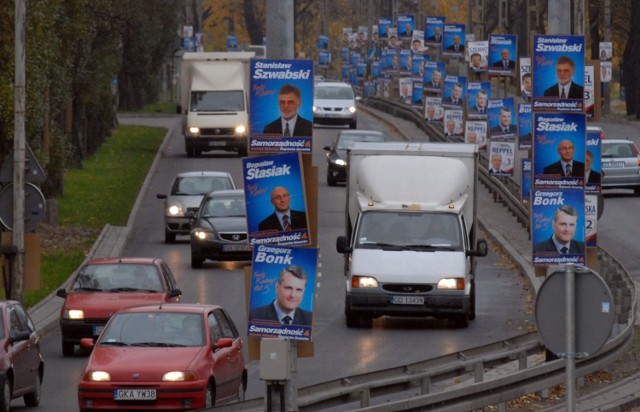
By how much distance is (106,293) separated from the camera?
26.1 metres

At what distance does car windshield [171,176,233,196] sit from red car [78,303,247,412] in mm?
23634

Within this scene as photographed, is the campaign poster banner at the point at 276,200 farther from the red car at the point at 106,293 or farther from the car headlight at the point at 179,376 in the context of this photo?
the red car at the point at 106,293

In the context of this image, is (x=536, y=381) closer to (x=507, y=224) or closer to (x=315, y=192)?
(x=315, y=192)

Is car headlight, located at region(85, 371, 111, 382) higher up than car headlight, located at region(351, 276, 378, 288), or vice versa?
car headlight, located at region(351, 276, 378, 288)

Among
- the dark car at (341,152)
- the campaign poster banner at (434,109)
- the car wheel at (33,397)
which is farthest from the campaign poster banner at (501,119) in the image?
the car wheel at (33,397)

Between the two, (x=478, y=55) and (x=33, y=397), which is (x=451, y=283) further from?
(x=478, y=55)

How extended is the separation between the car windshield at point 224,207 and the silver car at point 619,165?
15927 millimetres

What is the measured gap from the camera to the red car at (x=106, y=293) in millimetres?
25484

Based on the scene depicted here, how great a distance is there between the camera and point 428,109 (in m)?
66.5

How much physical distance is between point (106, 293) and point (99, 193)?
88.7 ft

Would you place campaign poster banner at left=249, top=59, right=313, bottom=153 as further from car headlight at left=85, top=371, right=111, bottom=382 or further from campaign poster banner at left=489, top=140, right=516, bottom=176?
campaign poster banner at left=489, top=140, right=516, bottom=176

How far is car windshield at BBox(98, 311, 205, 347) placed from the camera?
19172mm

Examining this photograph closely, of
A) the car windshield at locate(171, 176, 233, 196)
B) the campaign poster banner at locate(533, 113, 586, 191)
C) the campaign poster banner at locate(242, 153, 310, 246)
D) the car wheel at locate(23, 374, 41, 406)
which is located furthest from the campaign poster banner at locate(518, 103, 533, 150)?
the campaign poster banner at locate(242, 153, 310, 246)

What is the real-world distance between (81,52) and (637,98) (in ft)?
151
